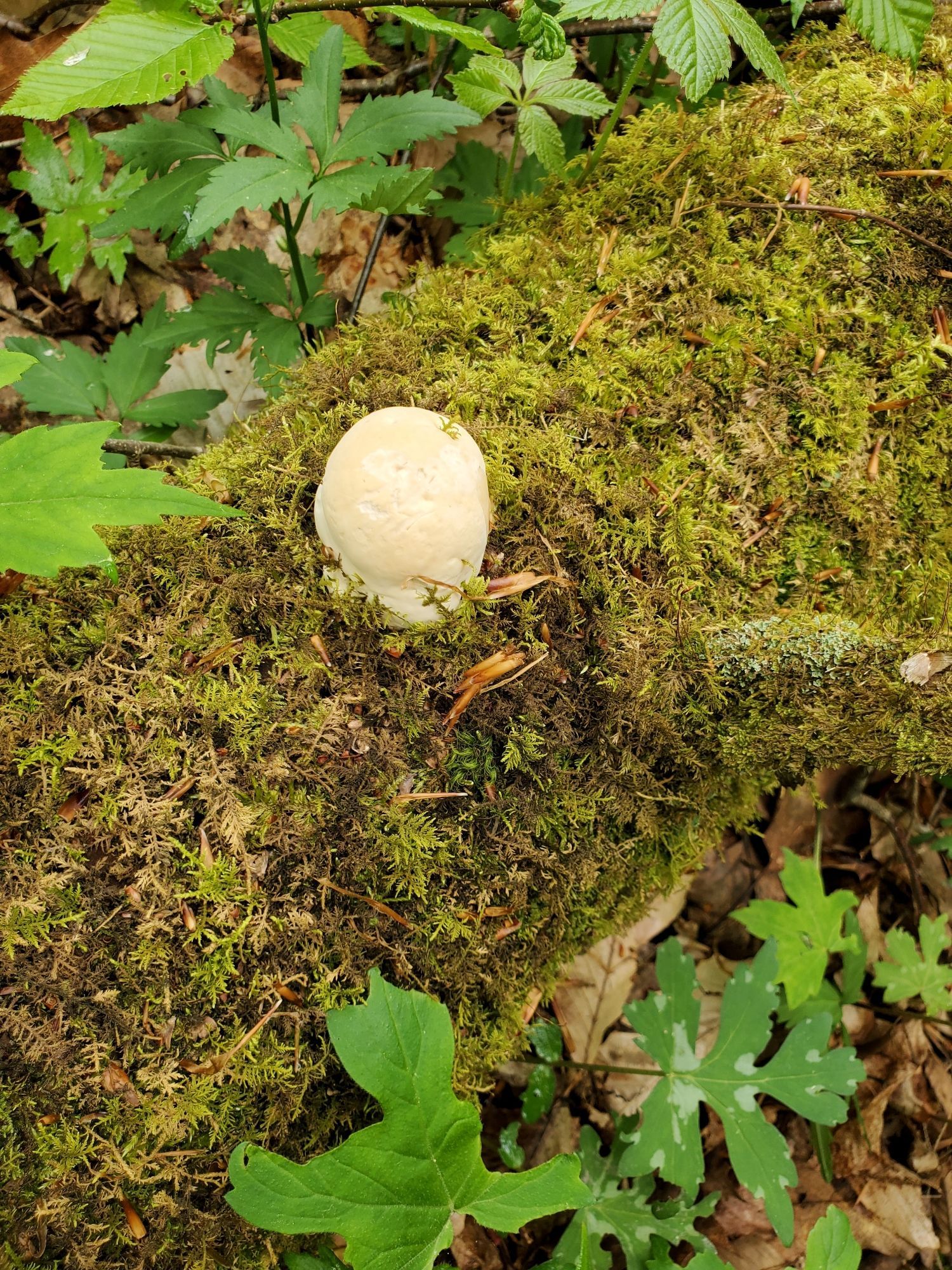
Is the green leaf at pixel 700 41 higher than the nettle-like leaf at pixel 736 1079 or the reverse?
higher

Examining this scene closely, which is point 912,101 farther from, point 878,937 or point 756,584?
point 878,937

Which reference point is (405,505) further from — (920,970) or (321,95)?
(920,970)

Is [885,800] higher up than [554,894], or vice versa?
[554,894]

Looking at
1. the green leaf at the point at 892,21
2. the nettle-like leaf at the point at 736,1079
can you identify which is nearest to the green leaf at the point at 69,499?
the green leaf at the point at 892,21

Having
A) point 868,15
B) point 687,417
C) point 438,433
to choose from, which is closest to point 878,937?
point 687,417

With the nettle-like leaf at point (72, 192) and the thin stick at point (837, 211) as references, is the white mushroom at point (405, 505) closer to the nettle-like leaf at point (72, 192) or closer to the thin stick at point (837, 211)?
the thin stick at point (837, 211)

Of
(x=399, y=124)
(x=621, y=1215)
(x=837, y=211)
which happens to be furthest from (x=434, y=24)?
(x=621, y=1215)
